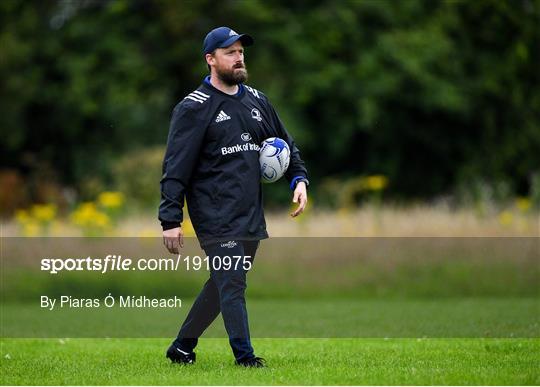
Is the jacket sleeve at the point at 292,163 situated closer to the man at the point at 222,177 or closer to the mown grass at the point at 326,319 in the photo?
the man at the point at 222,177

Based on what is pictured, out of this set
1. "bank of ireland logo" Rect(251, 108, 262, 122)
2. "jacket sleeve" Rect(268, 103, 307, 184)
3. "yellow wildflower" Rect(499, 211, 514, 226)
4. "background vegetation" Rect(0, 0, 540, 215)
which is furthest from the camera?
"background vegetation" Rect(0, 0, 540, 215)

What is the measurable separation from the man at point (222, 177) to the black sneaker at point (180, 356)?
0.50 metres

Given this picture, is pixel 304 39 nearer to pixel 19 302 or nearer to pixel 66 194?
pixel 66 194

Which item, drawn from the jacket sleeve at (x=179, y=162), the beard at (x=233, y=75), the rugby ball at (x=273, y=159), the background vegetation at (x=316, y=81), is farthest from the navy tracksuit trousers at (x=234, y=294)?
the background vegetation at (x=316, y=81)

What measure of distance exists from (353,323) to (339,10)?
15907mm

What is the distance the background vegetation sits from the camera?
24.7 m

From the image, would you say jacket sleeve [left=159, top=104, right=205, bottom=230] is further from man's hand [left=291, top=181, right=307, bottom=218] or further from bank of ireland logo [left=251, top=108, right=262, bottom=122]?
man's hand [left=291, top=181, right=307, bottom=218]

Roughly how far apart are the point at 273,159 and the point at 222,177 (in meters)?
0.39

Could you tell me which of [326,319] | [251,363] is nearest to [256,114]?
[251,363]

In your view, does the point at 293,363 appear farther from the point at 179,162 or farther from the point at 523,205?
the point at 523,205

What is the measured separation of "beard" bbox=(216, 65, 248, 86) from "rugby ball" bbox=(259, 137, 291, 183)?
479 millimetres

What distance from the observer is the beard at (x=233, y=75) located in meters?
6.68

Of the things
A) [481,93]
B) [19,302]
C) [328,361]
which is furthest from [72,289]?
[481,93]

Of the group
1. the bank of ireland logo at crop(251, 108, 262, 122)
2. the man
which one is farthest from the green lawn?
the bank of ireland logo at crop(251, 108, 262, 122)
